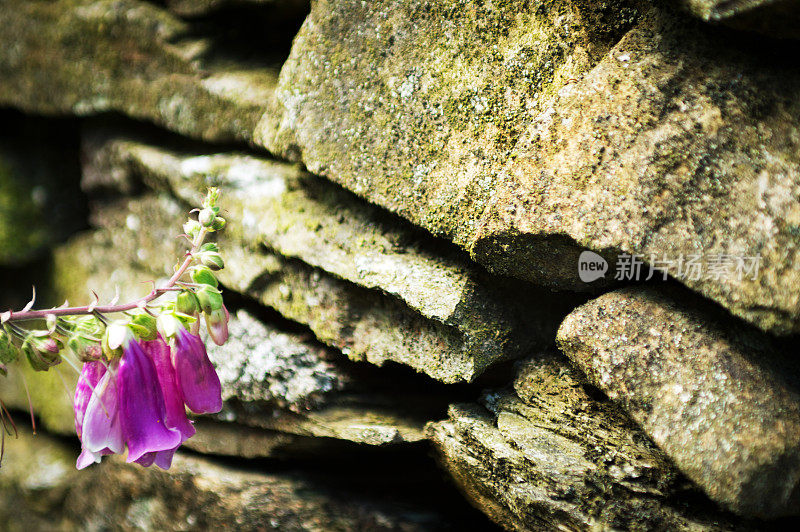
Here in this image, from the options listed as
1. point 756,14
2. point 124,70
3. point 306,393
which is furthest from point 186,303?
point 124,70

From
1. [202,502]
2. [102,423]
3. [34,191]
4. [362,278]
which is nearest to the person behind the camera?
[102,423]

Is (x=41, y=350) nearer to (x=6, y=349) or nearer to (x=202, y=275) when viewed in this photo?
(x=6, y=349)

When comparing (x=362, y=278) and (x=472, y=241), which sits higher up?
(x=472, y=241)

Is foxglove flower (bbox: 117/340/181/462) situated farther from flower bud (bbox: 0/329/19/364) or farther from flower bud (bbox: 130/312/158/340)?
flower bud (bbox: 0/329/19/364)

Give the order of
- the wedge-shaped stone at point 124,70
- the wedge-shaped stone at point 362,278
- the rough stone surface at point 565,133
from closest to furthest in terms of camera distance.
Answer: the rough stone surface at point 565,133, the wedge-shaped stone at point 362,278, the wedge-shaped stone at point 124,70

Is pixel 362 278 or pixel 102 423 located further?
pixel 362 278

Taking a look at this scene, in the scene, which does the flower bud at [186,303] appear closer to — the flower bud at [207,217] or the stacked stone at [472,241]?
the flower bud at [207,217]

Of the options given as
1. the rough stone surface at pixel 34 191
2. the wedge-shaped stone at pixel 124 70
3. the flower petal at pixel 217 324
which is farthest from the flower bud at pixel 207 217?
the rough stone surface at pixel 34 191
